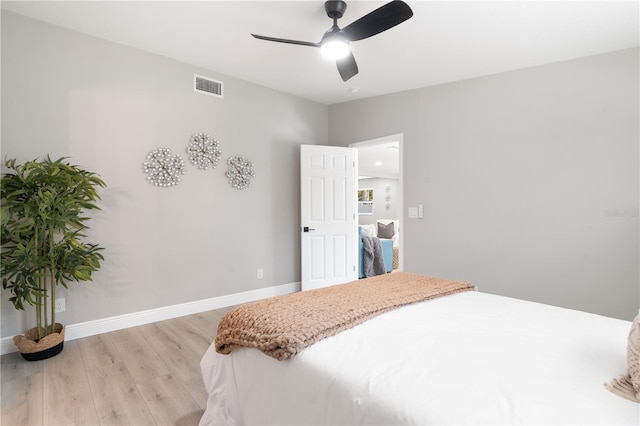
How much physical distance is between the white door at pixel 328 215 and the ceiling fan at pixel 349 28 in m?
1.76

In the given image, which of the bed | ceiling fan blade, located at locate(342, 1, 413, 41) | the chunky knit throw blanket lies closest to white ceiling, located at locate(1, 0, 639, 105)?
ceiling fan blade, located at locate(342, 1, 413, 41)

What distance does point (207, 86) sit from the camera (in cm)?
344

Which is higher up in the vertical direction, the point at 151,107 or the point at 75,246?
the point at 151,107

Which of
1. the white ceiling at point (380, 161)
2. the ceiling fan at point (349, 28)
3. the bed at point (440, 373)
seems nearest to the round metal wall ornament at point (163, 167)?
the ceiling fan at point (349, 28)

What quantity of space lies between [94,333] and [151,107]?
211 cm

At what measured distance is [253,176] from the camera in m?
3.81

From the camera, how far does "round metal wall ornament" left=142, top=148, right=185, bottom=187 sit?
305cm

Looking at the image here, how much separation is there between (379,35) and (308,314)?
2.33m

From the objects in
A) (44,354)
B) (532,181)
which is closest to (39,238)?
(44,354)

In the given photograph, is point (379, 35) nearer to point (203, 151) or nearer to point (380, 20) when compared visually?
point (380, 20)

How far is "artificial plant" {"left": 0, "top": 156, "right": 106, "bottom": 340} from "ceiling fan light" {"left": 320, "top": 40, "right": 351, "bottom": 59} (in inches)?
80.7

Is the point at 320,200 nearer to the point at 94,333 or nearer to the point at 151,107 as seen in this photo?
the point at 151,107

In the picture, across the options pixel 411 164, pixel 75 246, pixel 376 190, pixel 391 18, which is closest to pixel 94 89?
pixel 75 246

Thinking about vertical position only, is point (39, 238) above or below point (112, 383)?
above
